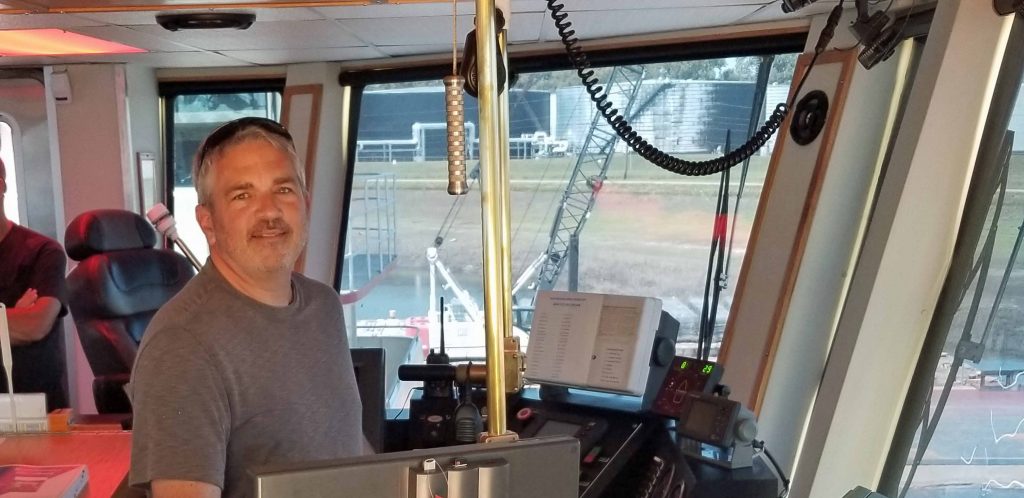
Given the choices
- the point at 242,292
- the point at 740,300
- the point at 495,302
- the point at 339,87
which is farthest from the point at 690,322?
the point at 495,302

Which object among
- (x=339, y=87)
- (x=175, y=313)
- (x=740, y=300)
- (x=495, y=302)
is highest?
(x=339, y=87)

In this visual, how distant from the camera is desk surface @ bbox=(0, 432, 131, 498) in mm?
2262

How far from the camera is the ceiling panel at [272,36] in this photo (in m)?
3.83

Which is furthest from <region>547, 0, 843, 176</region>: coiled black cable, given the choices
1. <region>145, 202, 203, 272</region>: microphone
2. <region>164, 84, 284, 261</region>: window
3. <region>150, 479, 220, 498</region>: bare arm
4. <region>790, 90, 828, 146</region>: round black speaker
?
<region>164, 84, 284, 261</region>: window

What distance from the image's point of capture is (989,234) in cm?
266

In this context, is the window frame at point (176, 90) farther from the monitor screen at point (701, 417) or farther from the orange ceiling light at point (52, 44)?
the monitor screen at point (701, 417)

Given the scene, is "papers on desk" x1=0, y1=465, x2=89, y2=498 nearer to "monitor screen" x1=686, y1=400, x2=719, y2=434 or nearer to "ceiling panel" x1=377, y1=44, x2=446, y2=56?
"monitor screen" x1=686, y1=400, x2=719, y2=434

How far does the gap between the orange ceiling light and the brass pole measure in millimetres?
3508

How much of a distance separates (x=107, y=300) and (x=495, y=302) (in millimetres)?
3463

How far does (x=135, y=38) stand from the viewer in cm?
416

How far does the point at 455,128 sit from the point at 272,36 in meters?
3.37

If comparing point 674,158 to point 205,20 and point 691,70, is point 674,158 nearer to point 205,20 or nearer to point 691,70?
point 691,70

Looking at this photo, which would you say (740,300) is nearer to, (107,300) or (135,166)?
(107,300)

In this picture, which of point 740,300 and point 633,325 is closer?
point 633,325
